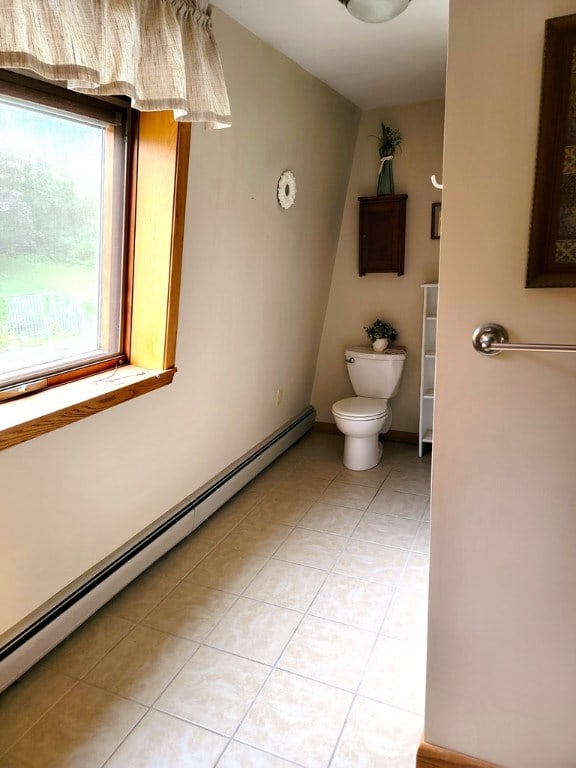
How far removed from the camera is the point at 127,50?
4.96 ft

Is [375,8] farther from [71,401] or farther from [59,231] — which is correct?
[71,401]

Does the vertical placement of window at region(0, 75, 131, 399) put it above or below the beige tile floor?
above

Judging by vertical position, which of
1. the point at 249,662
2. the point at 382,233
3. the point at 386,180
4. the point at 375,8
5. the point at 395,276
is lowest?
the point at 249,662

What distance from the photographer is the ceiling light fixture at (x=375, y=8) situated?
1.93 m

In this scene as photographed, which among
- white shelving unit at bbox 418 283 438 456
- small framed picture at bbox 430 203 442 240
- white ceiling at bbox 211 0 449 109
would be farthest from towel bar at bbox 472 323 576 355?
small framed picture at bbox 430 203 442 240

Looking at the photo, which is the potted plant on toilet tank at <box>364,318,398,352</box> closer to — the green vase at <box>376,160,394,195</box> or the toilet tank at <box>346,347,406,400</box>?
the toilet tank at <box>346,347,406,400</box>

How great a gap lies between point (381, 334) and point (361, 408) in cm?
58

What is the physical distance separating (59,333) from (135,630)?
1085 millimetres

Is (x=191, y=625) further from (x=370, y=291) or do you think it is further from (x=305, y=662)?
(x=370, y=291)

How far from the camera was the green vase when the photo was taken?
356 centimetres

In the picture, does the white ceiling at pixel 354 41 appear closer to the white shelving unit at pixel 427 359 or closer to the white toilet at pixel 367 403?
the white shelving unit at pixel 427 359

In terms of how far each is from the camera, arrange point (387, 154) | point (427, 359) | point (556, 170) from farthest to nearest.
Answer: point (427, 359) → point (387, 154) → point (556, 170)

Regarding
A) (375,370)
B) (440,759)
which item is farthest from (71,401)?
(375,370)

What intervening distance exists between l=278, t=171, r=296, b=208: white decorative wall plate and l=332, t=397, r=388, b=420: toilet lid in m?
1.24
